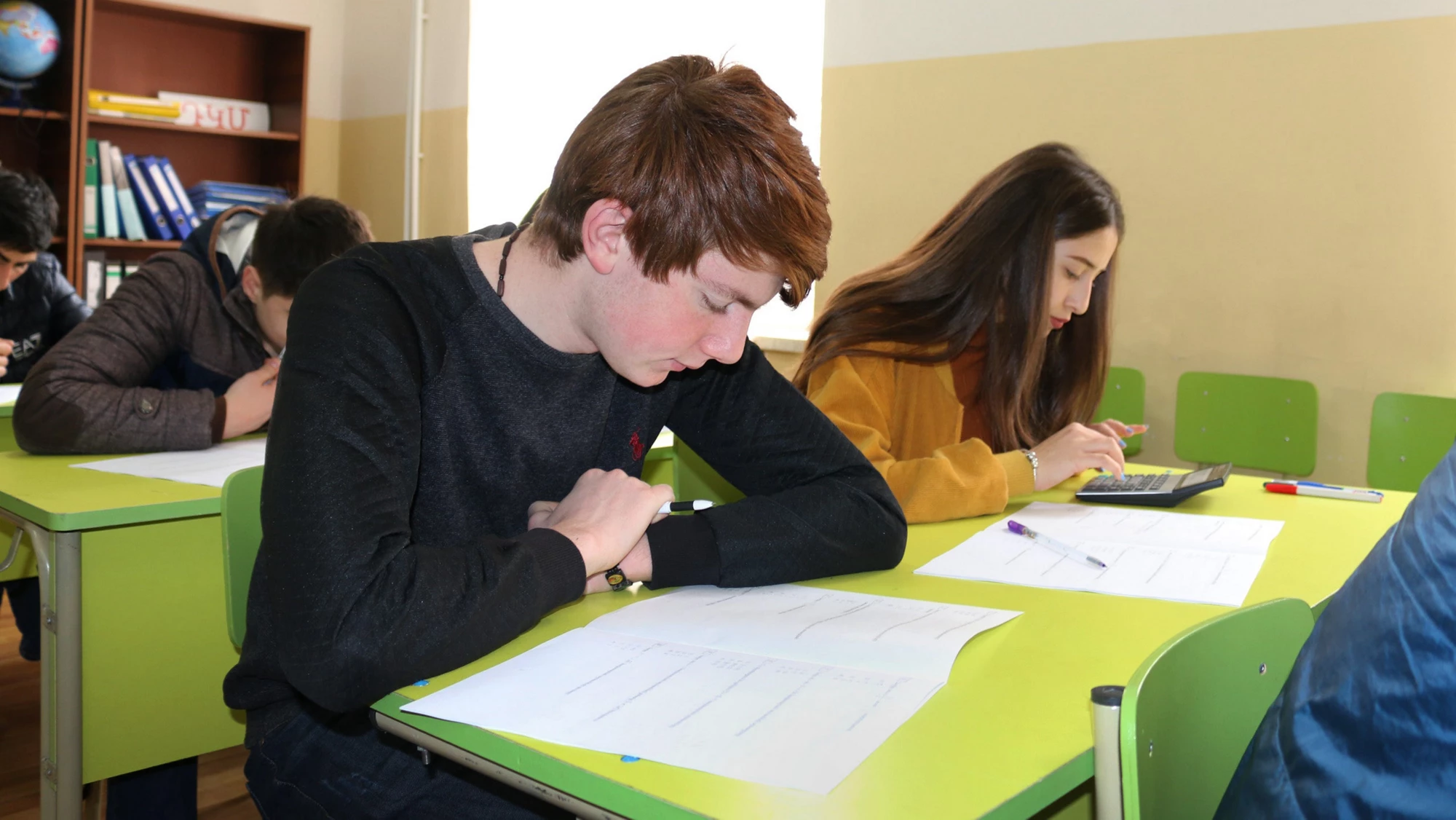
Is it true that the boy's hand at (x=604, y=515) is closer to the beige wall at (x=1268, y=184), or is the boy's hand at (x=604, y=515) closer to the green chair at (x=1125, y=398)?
the green chair at (x=1125, y=398)

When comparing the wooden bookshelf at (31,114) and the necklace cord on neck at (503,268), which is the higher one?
the wooden bookshelf at (31,114)

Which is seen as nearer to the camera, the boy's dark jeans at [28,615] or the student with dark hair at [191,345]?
the student with dark hair at [191,345]

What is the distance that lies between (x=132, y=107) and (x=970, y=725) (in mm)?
4614

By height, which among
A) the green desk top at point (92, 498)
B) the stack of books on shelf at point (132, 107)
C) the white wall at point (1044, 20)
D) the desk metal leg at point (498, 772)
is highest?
the white wall at point (1044, 20)

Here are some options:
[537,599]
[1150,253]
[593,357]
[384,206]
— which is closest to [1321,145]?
[1150,253]

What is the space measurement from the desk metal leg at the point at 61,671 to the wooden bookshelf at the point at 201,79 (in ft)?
10.5

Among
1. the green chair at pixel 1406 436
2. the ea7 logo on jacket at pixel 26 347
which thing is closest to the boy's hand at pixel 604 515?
the green chair at pixel 1406 436

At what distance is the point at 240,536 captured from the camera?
1358mm

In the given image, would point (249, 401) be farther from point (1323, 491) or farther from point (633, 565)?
point (1323, 491)

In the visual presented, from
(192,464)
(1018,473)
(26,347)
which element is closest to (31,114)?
(26,347)

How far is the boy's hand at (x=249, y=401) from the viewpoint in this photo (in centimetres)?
200

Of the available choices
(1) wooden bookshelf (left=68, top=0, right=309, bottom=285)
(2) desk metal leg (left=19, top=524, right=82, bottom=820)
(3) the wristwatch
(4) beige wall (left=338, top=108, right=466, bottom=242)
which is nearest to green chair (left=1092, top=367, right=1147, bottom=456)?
(3) the wristwatch

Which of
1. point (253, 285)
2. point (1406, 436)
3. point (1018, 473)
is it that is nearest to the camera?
point (1018, 473)

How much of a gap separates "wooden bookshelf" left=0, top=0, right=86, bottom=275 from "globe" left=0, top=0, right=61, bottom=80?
68 millimetres
